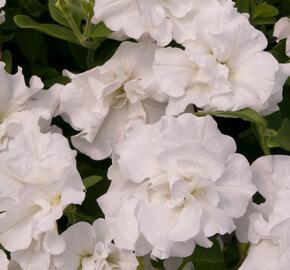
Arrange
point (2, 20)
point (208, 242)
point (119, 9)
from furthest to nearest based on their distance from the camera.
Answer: point (2, 20) → point (119, 9) → point (208, 242)

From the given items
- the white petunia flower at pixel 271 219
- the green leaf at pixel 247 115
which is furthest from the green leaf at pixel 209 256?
the green leaf at pixel 247 115

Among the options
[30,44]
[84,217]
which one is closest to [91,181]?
[84,217]

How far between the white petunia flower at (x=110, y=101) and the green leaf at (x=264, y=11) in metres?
0.17

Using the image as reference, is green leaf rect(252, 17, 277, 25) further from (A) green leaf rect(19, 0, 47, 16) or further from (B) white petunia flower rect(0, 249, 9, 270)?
(B) white petunia flower rect(0, 249, 9, 270)

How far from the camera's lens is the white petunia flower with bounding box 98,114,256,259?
0.75 metres

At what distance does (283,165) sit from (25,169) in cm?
30

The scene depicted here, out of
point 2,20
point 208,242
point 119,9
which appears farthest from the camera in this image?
point 2,20

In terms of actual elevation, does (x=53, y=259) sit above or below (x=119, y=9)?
below

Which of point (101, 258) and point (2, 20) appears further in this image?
point (2, 20)

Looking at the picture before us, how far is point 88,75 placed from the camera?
2.91 feet

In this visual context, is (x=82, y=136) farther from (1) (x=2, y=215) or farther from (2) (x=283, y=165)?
(2) (x=283, y=165)

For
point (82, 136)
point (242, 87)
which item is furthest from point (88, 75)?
point (242, 87)

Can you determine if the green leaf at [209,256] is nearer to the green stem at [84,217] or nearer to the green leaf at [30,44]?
the green stem at [84,217]

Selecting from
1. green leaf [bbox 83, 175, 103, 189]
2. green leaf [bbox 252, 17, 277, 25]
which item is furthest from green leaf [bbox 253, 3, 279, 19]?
green leaf [bbox 83, 175, 103, 189]
